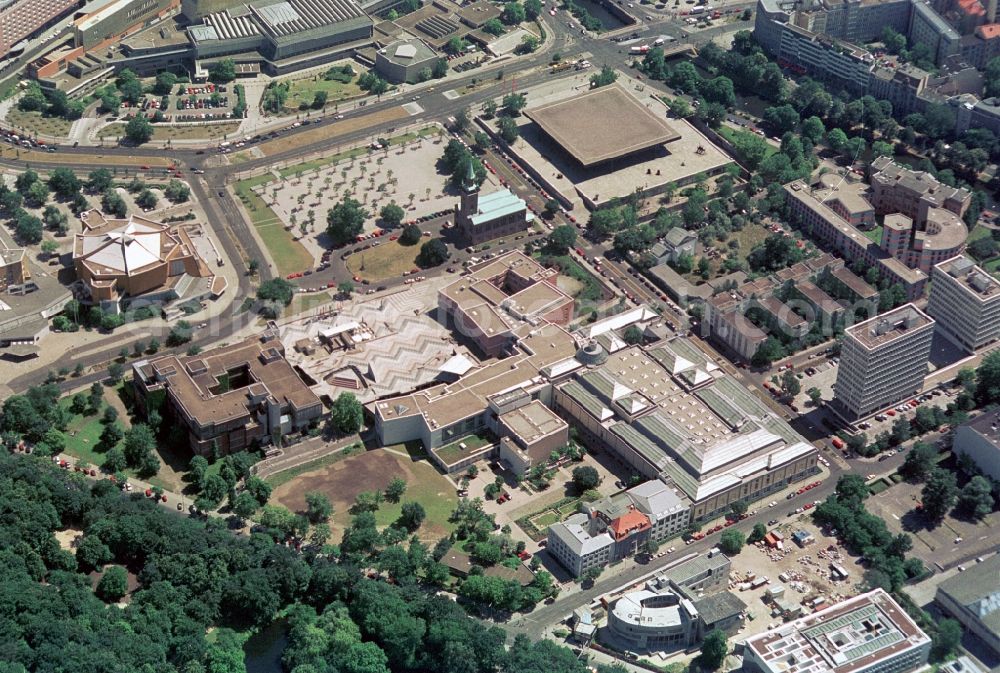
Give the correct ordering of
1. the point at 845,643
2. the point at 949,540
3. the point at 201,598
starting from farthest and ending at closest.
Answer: the point at 949,540
the point at 201,598
the point at 845,643

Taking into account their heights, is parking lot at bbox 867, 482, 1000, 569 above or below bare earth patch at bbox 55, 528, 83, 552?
below

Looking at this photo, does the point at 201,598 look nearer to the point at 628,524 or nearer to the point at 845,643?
the point at 628,524

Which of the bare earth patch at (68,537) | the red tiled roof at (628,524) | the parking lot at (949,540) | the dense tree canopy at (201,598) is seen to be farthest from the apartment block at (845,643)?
the bare earth patch at (68,537)

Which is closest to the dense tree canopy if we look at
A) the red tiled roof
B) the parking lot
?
the red tiled roof

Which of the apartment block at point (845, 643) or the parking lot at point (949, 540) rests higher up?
the apartment block at point (845, 643)

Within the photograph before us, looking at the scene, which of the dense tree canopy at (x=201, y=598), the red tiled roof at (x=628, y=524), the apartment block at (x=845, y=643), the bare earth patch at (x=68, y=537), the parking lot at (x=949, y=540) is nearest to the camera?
the apartment block at (x=845, y=643)

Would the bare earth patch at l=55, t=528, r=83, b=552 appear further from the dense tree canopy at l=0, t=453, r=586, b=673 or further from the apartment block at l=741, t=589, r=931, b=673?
the apartment block at l=741, t=589, r=931, b=673

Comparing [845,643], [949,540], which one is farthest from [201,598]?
[949,540]

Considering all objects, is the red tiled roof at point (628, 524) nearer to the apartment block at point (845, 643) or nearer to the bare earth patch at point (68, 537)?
the apartment block at point (845, 643)
